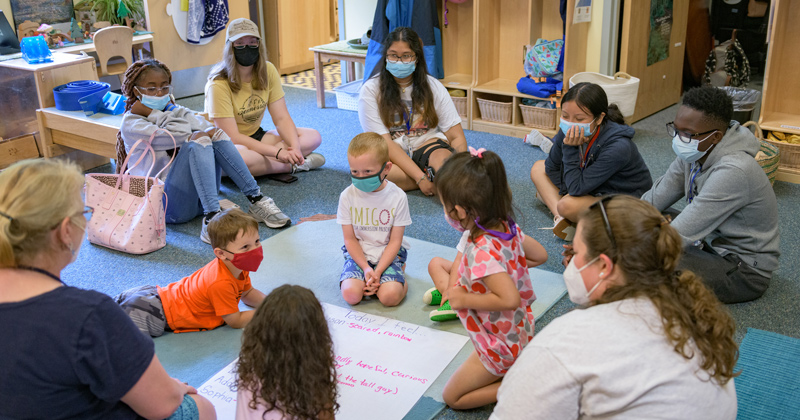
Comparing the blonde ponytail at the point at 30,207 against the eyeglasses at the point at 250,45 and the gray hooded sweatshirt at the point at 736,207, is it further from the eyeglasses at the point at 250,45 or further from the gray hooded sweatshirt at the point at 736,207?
the eyeglasses at the point at 250,45

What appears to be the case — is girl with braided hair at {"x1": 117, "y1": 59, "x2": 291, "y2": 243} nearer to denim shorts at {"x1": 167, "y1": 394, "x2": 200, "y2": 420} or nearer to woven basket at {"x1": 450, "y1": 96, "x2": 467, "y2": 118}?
denim shorts at {"x1": 167, "y1": 394, "x2": 200, "y2": 420}

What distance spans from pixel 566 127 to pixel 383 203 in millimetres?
942

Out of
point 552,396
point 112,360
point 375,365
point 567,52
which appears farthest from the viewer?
point 567,52

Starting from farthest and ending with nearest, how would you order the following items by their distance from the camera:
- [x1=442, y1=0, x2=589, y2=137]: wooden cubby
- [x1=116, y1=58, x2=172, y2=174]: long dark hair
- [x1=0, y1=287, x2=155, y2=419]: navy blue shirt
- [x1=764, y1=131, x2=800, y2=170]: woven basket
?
1. [x1=442, y1=0, x2=589, y2=137]: wooden cubby
2. [x1=764, y1=131, x2=800, y2=170]: woven basket
3. [x1=116, y1=58, x2=172, y2=174]: long dark hair
4. [x1=0, y1=287, x2=155, y2=419]: navy blue shirt

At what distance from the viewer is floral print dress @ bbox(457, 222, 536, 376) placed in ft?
5.86

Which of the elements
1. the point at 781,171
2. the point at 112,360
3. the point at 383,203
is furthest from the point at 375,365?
the point at 781,171

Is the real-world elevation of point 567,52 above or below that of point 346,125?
above

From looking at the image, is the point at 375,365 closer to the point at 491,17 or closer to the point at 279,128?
the point at 279,128

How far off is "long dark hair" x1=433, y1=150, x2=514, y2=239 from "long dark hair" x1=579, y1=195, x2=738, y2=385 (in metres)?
0.48

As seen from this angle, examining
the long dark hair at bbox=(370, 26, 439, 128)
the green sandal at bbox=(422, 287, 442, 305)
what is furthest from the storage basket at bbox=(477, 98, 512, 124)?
the green sandal at bbox=(422, 287, 442, 305)

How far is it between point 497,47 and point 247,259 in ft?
10.9

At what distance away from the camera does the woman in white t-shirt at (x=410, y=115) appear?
3590 millimetres

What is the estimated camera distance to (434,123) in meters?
3.83

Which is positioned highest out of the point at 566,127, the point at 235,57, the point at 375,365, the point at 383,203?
the point at 235,57
